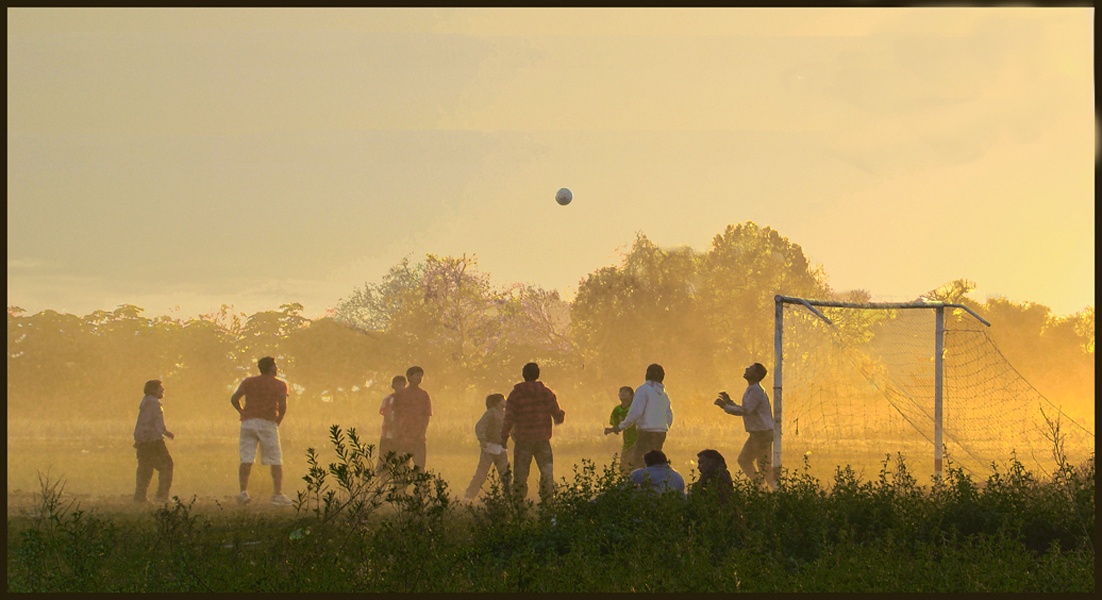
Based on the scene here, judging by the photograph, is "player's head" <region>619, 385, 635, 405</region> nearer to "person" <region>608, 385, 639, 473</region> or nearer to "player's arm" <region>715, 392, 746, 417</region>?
"person" <region>608, 385, 639, 473</region>

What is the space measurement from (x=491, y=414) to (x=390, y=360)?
29.0 meters

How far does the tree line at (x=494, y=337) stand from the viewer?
37.3 meters

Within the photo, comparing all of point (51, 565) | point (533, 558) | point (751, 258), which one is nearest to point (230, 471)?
point (51, 565)

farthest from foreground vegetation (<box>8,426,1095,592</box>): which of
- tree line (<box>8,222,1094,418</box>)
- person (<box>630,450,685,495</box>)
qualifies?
tree line (<box>8,222,1094,418</box>)

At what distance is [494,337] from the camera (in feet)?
146

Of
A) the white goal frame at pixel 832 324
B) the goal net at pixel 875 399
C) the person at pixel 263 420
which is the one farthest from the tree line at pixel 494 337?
the person at pixel 263 420

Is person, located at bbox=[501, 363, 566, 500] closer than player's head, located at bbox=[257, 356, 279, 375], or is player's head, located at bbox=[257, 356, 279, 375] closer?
person, located at bbox=[501, 363, 566, 500]

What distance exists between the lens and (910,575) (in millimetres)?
9203

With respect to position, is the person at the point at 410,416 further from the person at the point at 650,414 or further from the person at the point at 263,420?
the person at the point at 650,414

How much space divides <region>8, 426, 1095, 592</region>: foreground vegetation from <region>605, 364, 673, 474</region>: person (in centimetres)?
213

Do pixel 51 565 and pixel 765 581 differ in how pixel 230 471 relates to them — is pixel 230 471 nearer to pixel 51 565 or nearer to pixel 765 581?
pixel 51 565

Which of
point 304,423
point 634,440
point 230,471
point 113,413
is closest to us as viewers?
point 634,440

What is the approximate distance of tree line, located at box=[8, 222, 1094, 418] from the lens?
37281mm

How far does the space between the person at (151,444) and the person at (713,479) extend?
8088 millimetres
